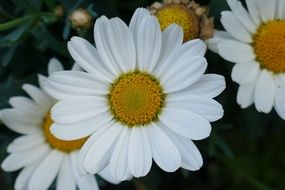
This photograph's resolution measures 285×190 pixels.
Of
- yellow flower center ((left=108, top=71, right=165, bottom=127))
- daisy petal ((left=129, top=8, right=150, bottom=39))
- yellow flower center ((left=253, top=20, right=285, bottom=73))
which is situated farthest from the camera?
yellow flower center ((left=253, top=20, right=285, bottom=73))

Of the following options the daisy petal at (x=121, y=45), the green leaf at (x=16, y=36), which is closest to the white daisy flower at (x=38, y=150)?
the green leaf at (x=16, y=36)

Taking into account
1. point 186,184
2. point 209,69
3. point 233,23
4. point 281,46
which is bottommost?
point 186,184

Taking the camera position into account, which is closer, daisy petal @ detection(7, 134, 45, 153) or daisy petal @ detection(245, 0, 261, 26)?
daisy petal @ detection(245, 0, 261, 26)

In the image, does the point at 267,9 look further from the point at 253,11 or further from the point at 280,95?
the point at 280,95

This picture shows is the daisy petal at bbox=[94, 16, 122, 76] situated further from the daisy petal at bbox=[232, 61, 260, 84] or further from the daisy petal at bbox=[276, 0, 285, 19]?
the daisy petal at bbox=[276, 0, 285, 19]

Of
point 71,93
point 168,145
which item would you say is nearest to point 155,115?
point 168,145

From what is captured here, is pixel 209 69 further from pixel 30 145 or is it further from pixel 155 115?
pixel 30 145

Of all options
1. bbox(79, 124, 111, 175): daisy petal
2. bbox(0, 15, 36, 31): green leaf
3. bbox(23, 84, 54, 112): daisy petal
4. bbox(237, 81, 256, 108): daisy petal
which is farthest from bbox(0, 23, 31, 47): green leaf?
bbox(237, 81, 256, 108): daisy petal
